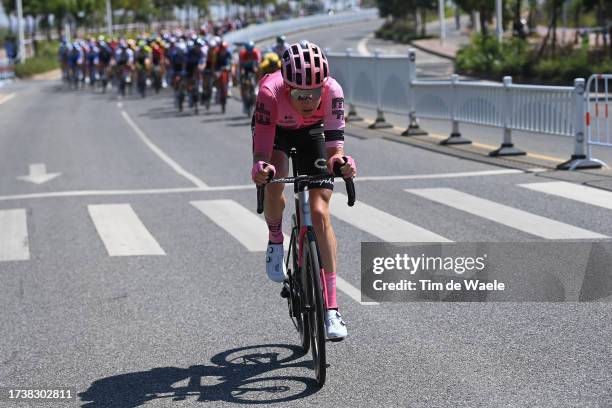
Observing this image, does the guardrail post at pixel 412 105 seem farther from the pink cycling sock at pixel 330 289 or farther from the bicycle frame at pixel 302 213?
the pink cycling sock at pixel 330 289

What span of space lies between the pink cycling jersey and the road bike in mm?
207

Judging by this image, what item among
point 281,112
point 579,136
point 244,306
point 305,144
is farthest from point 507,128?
point 281,112

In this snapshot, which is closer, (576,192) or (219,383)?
(219,383)

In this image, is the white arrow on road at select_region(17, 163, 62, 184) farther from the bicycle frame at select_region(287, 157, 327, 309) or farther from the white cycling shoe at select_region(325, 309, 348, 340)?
the white cycling shoe at select_region(325, 309, 348, 340)

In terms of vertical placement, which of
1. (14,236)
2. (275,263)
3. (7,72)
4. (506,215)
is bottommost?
(7,72)

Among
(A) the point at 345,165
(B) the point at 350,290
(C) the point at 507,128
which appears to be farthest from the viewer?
(C) the point at 507,128

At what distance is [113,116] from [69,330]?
27347mm

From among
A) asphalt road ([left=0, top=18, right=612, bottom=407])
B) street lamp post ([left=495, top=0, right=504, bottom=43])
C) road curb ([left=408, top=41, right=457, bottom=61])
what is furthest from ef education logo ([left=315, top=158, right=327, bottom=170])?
road curb ([left=408, top=41, right=457, bottom=61])

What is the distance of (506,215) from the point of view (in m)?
12.7

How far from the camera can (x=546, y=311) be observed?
322 inches

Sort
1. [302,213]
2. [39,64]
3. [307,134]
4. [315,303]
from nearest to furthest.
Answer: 1. [315,303]
2. [302,213]
3. [307,134]
4. [39,64]

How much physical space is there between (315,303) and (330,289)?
0.74 feet

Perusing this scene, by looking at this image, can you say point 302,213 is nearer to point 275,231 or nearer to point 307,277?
point 307,277

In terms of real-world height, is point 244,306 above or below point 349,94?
above
